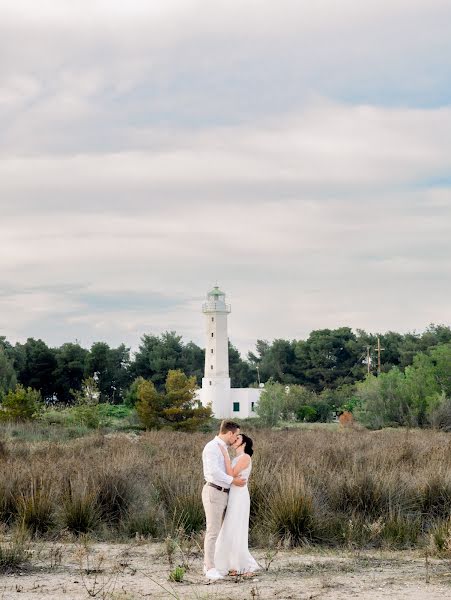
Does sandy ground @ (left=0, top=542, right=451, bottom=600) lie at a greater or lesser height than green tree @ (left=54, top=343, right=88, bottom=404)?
lesser

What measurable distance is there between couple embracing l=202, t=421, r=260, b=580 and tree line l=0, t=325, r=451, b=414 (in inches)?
2336

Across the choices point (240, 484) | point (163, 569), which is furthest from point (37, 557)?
point (240, 484)

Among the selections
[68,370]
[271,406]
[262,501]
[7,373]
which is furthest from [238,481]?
[68,370]

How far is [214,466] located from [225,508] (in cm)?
55

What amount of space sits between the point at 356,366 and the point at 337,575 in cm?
7697

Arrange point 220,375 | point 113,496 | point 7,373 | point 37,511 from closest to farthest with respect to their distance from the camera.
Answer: point 37,511 < point 113,496 < point 7,373 < point 220,375

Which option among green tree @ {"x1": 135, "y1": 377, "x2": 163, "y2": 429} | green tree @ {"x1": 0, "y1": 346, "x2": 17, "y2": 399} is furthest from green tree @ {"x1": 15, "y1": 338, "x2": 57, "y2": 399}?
green tree @ {"x1": 135, "y1": 377, "x2": 163, "y2": 429}

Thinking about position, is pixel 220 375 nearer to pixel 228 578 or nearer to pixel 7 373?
pixel 7 373

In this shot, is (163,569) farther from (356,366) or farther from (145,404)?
(356,366)

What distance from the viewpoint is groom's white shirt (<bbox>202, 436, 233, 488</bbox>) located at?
9.73 meters

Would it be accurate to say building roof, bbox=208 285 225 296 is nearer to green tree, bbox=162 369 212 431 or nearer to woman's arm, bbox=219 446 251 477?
green tree, bbox=162 369 212 431

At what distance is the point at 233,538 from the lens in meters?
9.80

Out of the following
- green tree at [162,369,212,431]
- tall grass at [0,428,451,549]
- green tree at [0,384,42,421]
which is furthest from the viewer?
green tree at [162,369,212,431]

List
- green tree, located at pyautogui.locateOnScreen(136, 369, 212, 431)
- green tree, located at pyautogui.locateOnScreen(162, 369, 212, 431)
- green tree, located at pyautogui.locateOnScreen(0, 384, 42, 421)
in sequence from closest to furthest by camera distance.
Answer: green tree, located at pyautogui.locateOnScreen(0, 384, 42, 421)
green tree, located at pyautogui.locateOnScreen(162, 369, 212, 431)
green tree, located at pyautogui.locateOnScreen(136, 369, 212, 431)
